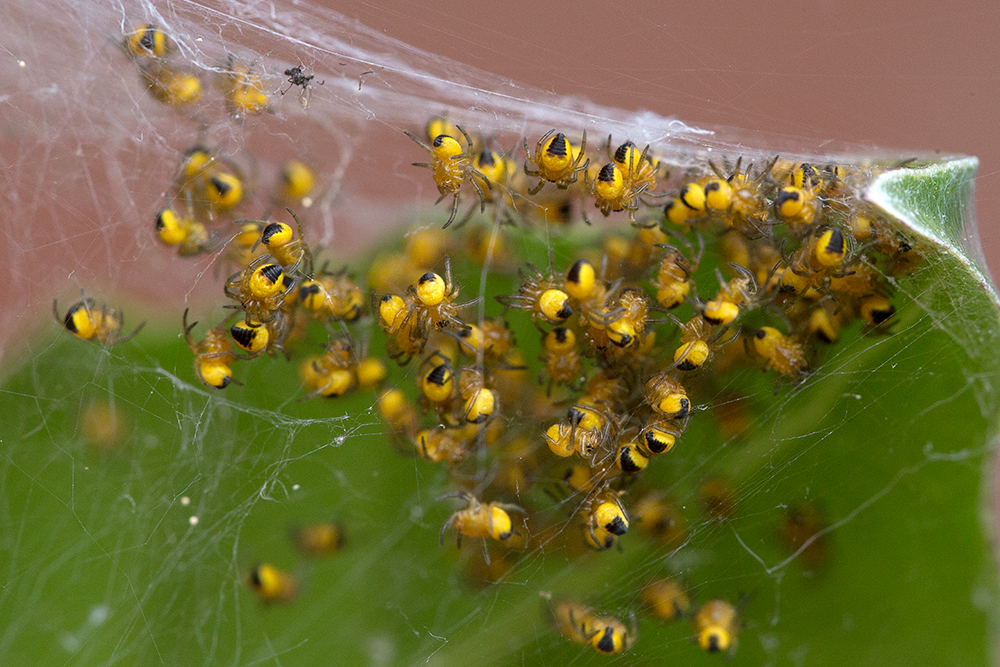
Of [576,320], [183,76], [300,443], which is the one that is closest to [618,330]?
[576,320]

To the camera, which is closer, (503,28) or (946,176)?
(946,176)

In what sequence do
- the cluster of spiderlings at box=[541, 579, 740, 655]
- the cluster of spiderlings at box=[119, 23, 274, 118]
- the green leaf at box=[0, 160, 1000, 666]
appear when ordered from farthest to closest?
the cluster of spiderlings at box=[119, 23, 274, 118]
the cluster of spiderlings at box=[541, 579, 740, 655]
the green leaf at box=[0, 160, 1000, 666]

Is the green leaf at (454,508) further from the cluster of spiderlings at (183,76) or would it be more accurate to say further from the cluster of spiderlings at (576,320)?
the cluster of spiderlings at (183,76)

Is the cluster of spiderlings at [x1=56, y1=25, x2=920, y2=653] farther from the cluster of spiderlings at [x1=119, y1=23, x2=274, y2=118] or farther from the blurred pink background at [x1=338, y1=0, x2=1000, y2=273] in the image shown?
the blurred pink background at [x1=338, y1=0, x2=1000, y2=273]

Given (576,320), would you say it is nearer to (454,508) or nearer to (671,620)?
(454,508)

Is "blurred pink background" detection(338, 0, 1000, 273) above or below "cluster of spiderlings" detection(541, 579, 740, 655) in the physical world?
above

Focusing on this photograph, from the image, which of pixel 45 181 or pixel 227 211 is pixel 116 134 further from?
pixel 227 211

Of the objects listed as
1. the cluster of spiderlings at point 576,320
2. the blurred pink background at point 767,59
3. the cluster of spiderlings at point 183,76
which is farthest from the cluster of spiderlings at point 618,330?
the cluster of spiderlings at point 183,76

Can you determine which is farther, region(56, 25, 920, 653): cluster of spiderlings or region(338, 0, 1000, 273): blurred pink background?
region(338, 0, 1000, 273): blurred pink background

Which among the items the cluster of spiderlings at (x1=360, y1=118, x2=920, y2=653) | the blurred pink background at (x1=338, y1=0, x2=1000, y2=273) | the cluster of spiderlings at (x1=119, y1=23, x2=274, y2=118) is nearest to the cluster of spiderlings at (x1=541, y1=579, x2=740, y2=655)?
the cluster of spiderlings at (x1=360, y1=118, x2=920, y2=653)

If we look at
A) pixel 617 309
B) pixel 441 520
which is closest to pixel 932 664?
pixel 617 309
